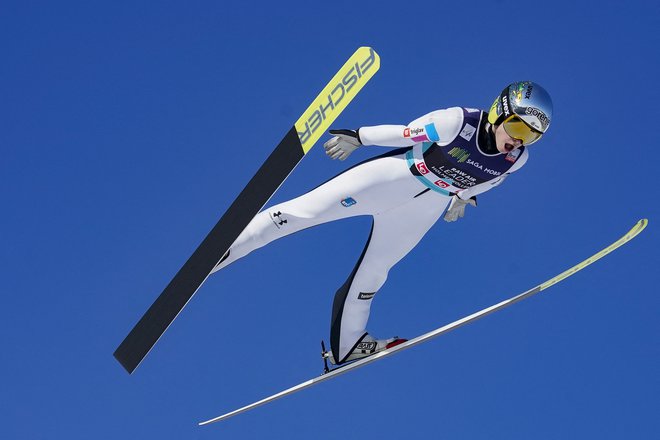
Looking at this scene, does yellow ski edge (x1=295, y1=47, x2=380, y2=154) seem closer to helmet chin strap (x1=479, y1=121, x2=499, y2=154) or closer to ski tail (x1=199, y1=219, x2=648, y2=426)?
helmet chin strap (x1=479, y1=121, x2=499, y2=154)

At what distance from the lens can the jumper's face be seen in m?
7.59

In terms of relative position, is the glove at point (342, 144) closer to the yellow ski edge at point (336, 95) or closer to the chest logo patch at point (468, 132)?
the yellow ski edge at point (336, 95)

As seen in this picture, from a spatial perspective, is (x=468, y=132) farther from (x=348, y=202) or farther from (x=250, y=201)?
(x=250, y=201)

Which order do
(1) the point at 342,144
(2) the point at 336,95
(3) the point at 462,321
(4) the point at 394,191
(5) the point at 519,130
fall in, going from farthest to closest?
1. (3) the point at 462,321
2. (4) the point at 394,191
3. (1) the point at 342,144
4. (5) the point at 519,130
5. (2) the point at 336,95

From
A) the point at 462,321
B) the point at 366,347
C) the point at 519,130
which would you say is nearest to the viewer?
the point at 519,130

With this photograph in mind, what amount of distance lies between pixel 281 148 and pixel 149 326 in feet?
6.08

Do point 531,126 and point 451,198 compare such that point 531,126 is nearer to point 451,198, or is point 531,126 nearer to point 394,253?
point 451,198

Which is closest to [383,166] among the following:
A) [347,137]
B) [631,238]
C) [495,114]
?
[347,137]

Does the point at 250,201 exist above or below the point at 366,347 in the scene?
above

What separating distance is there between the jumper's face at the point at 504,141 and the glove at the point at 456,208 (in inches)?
→ 32.9

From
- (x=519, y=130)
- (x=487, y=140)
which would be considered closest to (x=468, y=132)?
(x=487, y=140)

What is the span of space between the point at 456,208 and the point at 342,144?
3.94 ft

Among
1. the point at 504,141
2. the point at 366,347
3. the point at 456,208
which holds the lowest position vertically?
the point at 366,347

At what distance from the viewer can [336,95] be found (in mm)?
7137
